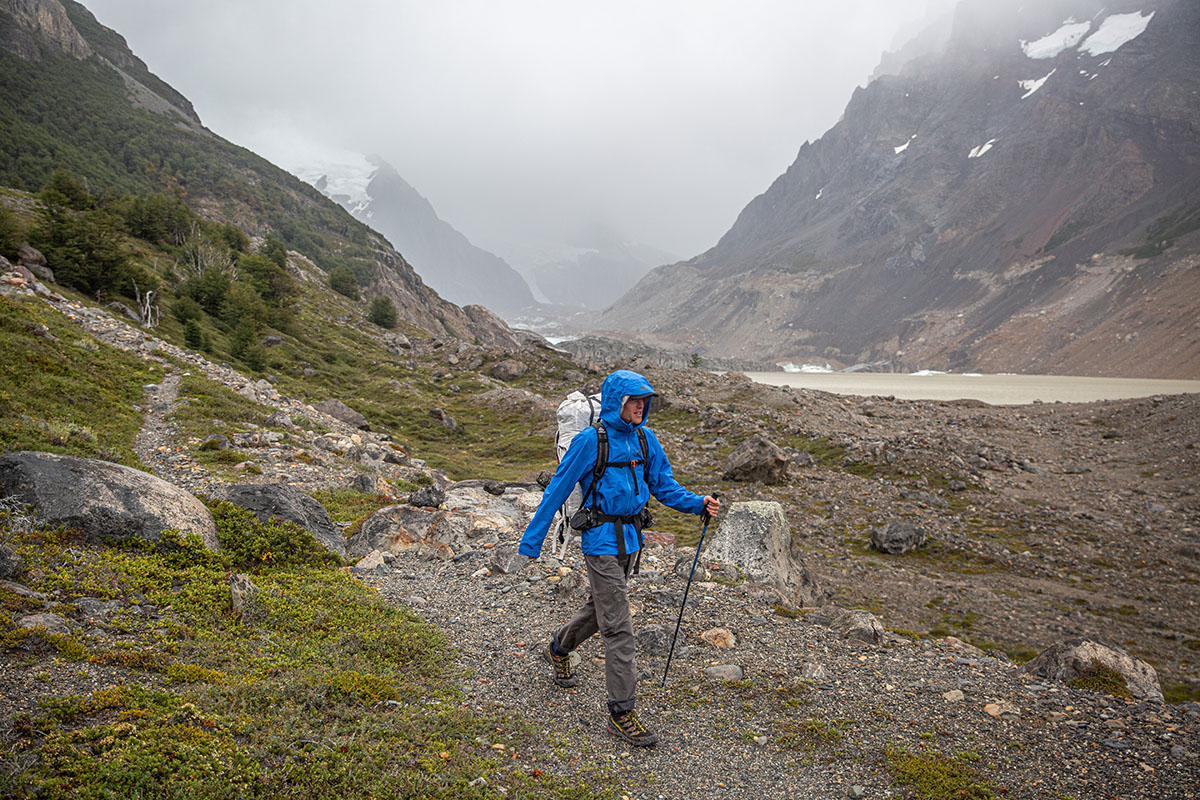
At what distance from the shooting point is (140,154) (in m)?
90.3

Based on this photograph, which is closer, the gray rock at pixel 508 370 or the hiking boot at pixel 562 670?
the hiking boot at pixel 562 670

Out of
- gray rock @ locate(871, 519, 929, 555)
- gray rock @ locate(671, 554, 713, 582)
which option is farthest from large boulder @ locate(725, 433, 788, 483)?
gray rock @ locate(671, 554, 713, 582)

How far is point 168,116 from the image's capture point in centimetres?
11669

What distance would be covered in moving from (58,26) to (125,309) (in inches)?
5005

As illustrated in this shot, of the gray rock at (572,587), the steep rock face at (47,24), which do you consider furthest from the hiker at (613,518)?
the steep rock face at (47,24)

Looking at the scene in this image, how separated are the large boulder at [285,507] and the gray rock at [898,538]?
17.9 metres

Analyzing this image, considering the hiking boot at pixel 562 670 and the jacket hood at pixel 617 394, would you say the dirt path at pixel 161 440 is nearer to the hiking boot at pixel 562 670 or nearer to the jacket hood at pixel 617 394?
the hiking boot at pixel 562 670

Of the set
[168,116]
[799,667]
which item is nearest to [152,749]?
[799,667]

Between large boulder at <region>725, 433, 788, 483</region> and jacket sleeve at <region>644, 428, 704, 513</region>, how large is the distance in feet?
69.9

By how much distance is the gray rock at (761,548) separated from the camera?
11.4m

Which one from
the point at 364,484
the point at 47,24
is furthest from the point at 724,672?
the point at 47,24

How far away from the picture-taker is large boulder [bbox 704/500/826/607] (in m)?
11.4

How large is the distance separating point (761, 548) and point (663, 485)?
6.23 metres

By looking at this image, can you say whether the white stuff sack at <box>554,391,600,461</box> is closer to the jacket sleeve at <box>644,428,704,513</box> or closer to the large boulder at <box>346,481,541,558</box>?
the jacket sleeve at <box>644,428,704,513</box>
